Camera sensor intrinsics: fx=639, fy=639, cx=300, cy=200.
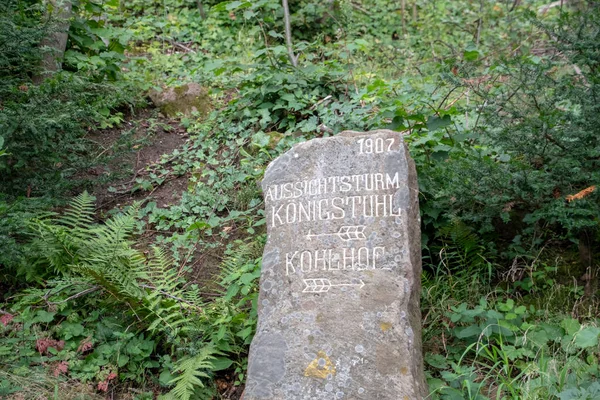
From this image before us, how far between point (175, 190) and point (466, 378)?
3424mm

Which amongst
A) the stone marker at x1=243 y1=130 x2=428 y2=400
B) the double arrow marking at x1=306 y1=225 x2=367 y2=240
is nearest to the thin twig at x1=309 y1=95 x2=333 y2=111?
the stone marker at x1=243 y1=130 x2=428 y2=400

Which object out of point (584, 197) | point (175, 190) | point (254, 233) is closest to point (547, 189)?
point (584, 197)

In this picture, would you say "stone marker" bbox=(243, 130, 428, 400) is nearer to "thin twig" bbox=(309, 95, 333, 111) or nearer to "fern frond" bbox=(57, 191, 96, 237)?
"fern frond" bbox=(57, 191, 96, 237)

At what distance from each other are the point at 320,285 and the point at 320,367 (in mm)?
550

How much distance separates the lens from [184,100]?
7.36 metres

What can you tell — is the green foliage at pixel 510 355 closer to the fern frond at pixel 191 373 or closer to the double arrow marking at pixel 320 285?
the double arrow marking at pixel 320 285

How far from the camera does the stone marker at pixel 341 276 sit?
3645mm

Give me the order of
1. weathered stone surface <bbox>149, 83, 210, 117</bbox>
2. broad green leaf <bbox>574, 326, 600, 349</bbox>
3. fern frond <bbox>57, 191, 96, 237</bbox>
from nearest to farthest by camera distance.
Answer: broad green leaf <bbox>574, 326, 600, 349</bbox>, fern frond <bbox>57, 191, 96, 237</bbox>, weathered stone surface <bbox>149, 83, 210, 117</bbox>

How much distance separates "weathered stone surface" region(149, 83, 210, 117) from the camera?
7.31 meters

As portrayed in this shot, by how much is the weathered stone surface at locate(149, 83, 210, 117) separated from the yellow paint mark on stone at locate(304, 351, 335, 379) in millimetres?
4211

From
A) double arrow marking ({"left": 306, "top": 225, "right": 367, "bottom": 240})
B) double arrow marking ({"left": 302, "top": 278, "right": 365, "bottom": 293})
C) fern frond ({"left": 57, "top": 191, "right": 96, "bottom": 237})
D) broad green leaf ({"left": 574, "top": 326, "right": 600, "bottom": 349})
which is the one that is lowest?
broad green leaf ({"left": 574, "top": 326, "right": 600, "bottom": 349})

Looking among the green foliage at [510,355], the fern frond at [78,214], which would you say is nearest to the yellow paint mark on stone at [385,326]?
the green foliage at [510,355]

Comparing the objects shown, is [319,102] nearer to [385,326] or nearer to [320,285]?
[320,285]

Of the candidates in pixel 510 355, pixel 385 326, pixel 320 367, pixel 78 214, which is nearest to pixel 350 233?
pixel 385 326
